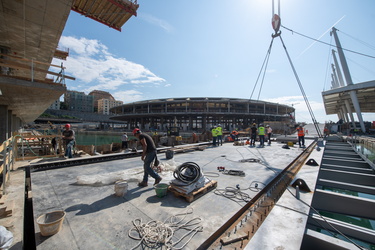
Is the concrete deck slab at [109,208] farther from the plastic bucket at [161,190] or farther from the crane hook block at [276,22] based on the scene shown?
the crane hook block at [276,22]

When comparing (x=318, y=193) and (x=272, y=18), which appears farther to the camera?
(x=272, y=18)

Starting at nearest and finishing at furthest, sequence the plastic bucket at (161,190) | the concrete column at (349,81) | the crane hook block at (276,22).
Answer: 1. the plastic bucket at (161,190)
2. the crane hook block at (276,22)
3. the concrete column at (349,81)

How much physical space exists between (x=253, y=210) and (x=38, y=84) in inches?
348

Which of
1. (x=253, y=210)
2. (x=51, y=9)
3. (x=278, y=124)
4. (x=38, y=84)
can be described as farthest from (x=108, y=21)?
(x=278, y=124)

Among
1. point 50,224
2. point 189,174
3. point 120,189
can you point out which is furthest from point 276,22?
point 50,224

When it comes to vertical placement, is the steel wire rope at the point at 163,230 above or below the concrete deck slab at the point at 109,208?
above

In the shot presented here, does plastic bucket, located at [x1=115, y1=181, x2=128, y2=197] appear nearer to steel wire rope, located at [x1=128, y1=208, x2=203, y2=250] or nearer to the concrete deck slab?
the concrete deck slab

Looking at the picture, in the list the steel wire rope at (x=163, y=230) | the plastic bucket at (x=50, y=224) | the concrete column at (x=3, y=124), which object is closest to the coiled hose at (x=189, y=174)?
the steel wire rope at (x=163, y=230)

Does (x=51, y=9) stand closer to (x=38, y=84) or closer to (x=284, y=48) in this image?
(x=38, y=84)

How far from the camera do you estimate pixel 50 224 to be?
2326mm

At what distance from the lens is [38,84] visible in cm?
678

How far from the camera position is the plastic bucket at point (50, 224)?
2.31 m

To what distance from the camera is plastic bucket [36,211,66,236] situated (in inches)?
91.0

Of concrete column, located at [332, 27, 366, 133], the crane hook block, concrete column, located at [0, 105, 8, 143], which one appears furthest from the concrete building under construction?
concrete column, located at [0, 105, 8, 143]
